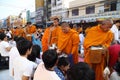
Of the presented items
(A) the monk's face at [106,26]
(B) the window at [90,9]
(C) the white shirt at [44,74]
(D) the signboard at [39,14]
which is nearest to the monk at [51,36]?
(A) the monk's face at [106,26]

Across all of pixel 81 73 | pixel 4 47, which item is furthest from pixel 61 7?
pixel 81 73

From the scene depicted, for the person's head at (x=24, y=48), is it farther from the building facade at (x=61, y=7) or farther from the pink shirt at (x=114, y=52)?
the building facade at (x=61, y=7)

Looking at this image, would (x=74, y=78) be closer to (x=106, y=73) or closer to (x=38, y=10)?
(x=106, y=73)

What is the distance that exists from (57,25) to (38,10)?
125 feet

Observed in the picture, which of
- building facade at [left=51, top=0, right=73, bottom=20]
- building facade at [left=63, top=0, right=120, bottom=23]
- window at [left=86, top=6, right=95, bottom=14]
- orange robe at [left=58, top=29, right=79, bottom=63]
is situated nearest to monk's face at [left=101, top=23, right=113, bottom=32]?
orange robe at [left=58, top=29, right=79, bottom=63]

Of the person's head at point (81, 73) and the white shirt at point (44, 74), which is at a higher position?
the person's head at point (81, 73)

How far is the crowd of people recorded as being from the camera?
2.13m

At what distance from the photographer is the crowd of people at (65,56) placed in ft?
6.99

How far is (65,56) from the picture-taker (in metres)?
4.26

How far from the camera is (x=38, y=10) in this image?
42.6m

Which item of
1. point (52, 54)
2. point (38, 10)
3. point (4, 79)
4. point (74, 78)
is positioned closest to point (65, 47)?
point (4, 79)

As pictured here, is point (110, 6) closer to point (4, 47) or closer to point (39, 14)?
point (4, 47)

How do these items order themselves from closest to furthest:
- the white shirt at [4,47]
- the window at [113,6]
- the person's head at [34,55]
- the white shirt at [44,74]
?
the white shirt at [44,74] < the person's head at [34,55] < the white shirt at [4,47] < the window at [113,6]

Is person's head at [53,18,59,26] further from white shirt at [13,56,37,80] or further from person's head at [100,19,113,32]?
white shirt at [13,56,37,80]
